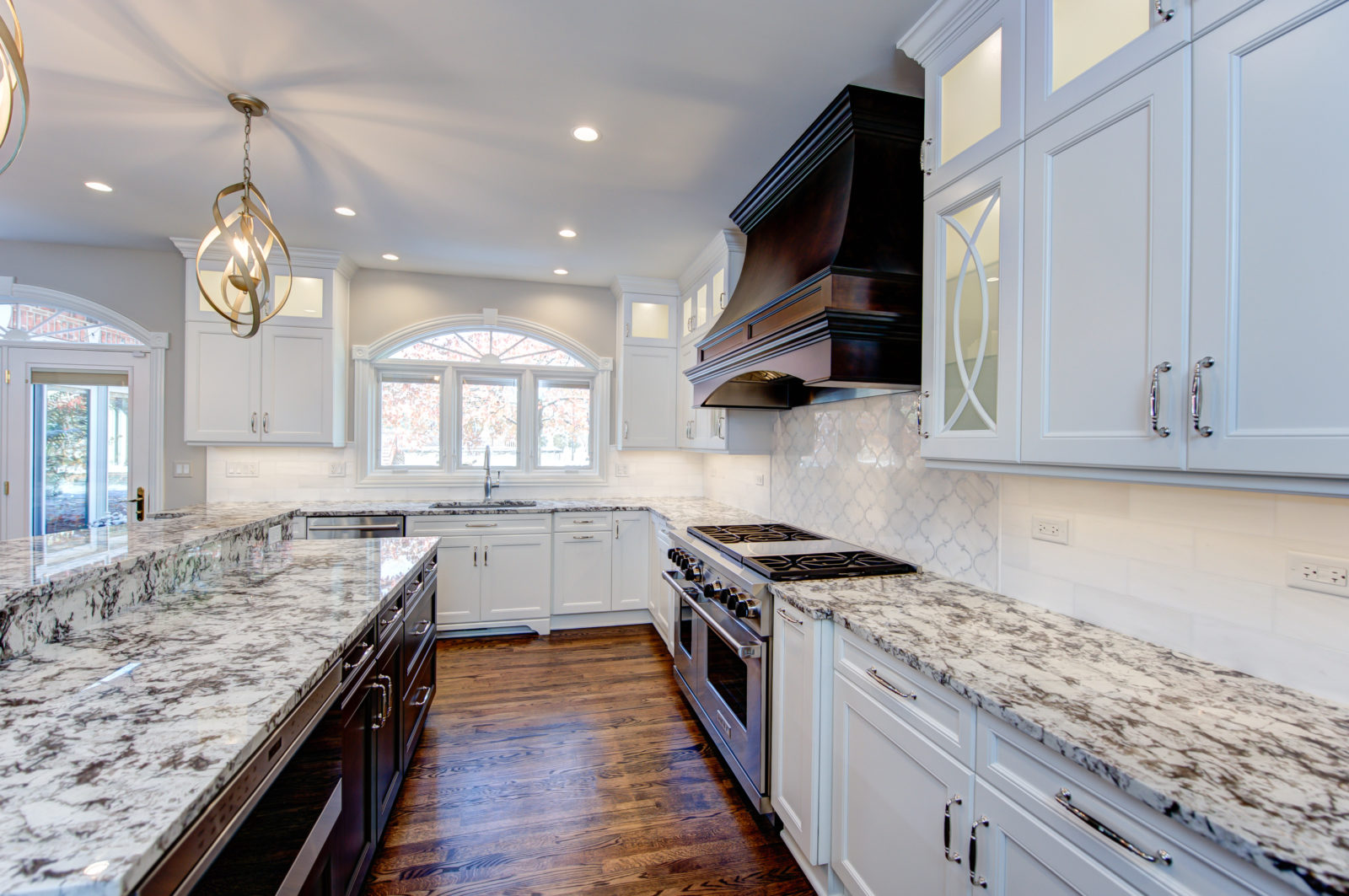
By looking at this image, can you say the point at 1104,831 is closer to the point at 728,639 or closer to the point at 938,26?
the point at 728,639

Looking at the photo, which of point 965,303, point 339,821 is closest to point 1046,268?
point 965,303

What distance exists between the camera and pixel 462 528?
Result: 403 cm

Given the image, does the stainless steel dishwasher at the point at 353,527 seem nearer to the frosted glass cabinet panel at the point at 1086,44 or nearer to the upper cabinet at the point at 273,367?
the upper cabinet at the point at 273,367

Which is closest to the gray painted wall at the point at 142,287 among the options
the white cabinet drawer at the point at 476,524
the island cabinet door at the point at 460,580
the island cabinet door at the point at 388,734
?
the white cabinet drawer at the point at 476,524

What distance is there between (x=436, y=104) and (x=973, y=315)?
6.91 ft

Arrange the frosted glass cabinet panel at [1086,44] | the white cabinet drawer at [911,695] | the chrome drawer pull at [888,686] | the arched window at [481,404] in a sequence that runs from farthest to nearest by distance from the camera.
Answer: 1. the arched window at [481,404]
2. the chrome drawer pull at [888,686]
3. the white cabinet drawer at [911,695]
4. the frosted glass cabinet panel at [1086,44]

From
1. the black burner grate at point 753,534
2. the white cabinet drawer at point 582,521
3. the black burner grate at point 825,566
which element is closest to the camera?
the black burner grate at point 825,566

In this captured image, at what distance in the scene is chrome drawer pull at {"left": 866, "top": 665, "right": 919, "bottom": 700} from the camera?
1.40m

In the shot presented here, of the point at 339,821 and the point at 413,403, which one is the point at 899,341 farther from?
the point at 413,403

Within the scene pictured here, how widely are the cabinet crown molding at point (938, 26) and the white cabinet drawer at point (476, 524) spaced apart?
11.2ft

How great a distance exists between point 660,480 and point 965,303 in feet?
11.5

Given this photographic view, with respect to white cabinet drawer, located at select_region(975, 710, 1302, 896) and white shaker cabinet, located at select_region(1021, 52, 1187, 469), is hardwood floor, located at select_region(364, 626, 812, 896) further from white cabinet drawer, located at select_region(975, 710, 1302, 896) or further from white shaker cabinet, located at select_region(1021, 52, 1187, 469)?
A: white shaker cabinet, located at select_region(1021, 52, 1187, 469)

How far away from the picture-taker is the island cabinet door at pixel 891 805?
4.16ft

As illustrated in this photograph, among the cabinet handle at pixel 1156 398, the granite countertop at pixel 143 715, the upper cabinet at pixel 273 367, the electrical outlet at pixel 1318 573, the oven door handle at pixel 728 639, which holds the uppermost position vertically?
the upper cabinet at pixel 273 367
